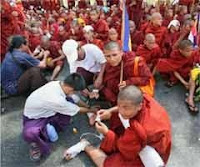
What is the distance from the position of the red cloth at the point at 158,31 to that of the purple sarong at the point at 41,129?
2001 mm

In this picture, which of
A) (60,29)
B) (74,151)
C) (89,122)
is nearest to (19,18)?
(60,29)

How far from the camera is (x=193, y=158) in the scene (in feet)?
9.94

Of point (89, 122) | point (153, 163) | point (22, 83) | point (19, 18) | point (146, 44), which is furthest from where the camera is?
point (19, 18)

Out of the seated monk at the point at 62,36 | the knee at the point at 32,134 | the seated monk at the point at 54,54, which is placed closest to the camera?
the knee at the point at 32,134

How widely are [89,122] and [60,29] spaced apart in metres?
2.65

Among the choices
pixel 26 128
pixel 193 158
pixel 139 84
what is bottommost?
pixel 193 158

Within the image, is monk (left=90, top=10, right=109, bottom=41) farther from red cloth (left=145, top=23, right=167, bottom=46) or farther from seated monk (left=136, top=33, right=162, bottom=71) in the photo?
seated monk (left=136, top=33, right=162, bottom=71)

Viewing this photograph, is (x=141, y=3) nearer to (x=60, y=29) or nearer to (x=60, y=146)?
(x=60, y=29)

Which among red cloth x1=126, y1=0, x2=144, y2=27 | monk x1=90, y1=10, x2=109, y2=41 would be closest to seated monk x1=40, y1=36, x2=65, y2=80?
monk x1=90, y1=10, x2=109, y2=41

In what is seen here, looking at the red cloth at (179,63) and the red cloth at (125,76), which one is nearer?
the red cloth at (125,76)

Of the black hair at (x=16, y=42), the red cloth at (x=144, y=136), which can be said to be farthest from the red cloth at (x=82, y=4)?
the red cloth at (x=144, y=136)

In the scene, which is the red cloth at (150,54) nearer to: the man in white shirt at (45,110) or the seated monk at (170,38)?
the seated monk at (170,38)

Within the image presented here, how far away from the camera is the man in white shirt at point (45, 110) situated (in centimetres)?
306

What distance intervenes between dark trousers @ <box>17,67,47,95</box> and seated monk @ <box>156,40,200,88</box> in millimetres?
1511
